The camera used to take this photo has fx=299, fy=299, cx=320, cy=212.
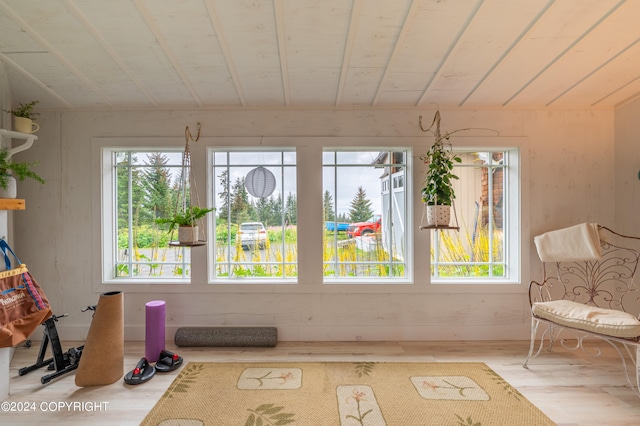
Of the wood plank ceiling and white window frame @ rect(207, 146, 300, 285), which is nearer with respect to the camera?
the wood plank ceiling

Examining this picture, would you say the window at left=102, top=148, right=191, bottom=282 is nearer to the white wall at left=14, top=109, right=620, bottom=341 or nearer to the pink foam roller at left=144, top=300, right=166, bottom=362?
the white wall at left=14, top=109, right=620, bottom=341

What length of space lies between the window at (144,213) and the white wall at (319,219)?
0.71 ft

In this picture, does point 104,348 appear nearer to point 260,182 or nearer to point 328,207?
point 260,182

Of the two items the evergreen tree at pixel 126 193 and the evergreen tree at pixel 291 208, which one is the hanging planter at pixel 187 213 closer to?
the evergreen tree at pixel 126 193

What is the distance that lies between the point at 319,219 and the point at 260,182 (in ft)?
2.49

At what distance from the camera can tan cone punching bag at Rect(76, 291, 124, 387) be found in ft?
7.52

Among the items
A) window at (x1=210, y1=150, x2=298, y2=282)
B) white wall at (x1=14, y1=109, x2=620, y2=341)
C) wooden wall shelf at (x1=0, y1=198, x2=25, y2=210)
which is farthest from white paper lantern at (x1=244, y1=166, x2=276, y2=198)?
wooden wall shelf at (x1=0, y1=198, x2=25, y2=210)

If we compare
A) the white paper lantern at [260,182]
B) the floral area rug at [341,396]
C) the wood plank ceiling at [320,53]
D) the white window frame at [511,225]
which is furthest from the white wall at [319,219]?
the floral area rug at [341,396]

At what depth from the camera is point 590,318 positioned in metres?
2.25

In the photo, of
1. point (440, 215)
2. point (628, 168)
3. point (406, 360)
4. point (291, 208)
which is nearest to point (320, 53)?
point (291, 208)

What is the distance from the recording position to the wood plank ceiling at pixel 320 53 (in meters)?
1.85

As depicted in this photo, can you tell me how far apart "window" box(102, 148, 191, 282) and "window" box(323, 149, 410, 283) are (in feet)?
5.34

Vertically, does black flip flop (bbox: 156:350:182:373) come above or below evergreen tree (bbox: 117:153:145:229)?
below

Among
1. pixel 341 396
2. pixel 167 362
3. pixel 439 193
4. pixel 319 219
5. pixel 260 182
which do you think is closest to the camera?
pixel 341 396
